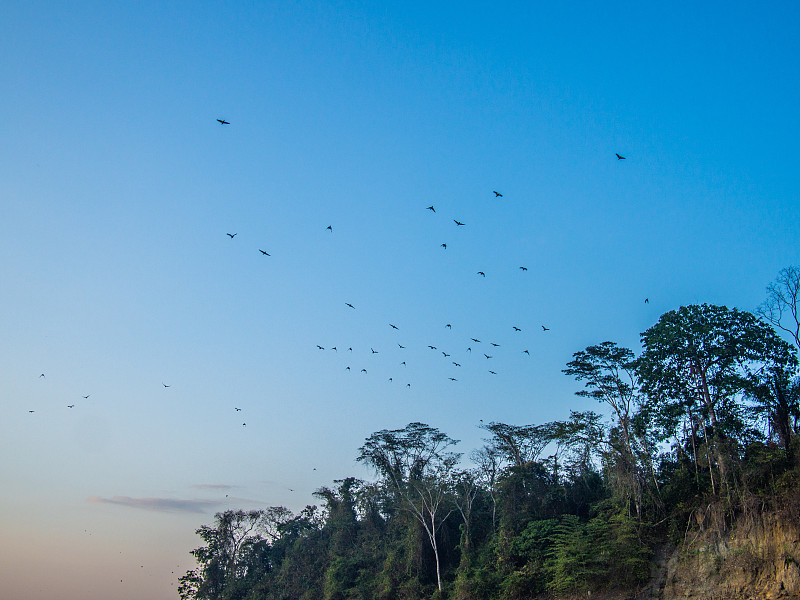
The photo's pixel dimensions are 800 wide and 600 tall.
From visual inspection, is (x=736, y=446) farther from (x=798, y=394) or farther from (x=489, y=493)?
(x=489, y=493)

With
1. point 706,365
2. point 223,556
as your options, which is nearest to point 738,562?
point 706,365

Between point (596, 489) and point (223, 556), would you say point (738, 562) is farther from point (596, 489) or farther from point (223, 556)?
point (223, 556)

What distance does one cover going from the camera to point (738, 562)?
23875mm

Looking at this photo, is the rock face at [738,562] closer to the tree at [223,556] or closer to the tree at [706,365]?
the tree at [706,365]

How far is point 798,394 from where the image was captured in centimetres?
2716

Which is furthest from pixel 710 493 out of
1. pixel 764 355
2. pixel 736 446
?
pixel 764 355

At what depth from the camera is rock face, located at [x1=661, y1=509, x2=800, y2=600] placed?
22016mm

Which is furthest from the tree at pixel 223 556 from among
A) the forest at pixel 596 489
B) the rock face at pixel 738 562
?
the rock face at pixel 738 562

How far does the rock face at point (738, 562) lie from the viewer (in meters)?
22.0

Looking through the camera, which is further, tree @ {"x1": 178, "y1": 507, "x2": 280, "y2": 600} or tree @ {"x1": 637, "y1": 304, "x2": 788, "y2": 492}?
tree @ {"x1": 178, "y1": 507, "x2": 280, "y2": 600}

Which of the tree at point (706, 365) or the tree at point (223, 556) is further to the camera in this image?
the tree at point (223, 556)

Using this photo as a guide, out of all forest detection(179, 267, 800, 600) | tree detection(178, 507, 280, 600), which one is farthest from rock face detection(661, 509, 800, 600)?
tree detection(178, 507, 280, 600)

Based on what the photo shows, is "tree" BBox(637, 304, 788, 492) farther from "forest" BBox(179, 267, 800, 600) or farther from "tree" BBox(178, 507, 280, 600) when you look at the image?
"tree" BBox(178, 507, 280, 600)

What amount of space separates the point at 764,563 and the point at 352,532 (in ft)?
130
